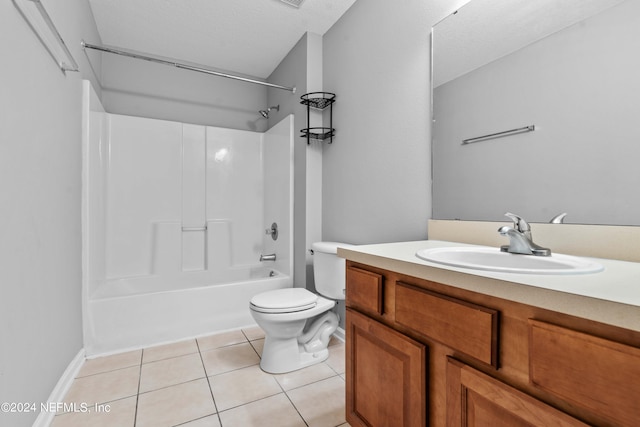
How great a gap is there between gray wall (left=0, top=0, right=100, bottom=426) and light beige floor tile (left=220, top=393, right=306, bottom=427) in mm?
775

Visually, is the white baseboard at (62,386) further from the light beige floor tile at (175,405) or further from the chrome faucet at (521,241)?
the chrome faucet at (521,241)

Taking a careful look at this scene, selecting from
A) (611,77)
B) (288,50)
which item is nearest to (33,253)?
(611,77)

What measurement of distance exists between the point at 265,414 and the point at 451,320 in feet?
3.56

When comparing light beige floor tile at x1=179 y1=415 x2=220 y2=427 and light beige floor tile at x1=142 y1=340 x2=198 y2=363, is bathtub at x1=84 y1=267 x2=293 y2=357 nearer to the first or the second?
light beige floor tile at x1=142 y1=340 x2=198 y2=363

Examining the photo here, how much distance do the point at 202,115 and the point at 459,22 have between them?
259 cm

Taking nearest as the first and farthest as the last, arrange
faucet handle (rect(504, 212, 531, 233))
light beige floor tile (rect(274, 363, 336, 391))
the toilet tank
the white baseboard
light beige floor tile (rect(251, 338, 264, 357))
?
faucet handle (rect(504, 212, 531, 233)) < the white baseboard < light beige floor tile (rect(274, 363, 336, 391)) < the toilet tank < light beige floor tile (rect(251, 338, 264, 357))

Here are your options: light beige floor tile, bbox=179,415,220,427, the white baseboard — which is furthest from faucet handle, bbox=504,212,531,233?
the white baseboard

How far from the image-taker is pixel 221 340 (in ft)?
7.09

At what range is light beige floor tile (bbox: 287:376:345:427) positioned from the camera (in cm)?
135

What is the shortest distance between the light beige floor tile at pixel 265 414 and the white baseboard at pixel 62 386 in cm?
74

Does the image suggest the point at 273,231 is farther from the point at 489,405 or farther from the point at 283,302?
the point at 489,405

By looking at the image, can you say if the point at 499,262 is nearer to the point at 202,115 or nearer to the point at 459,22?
the point at 459,22

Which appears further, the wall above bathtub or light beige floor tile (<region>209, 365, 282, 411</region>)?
the wall above bathtub

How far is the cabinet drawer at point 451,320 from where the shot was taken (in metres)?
0.65
